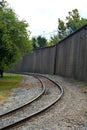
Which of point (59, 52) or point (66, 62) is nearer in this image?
point (66, 62)

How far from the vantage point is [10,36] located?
27172mm

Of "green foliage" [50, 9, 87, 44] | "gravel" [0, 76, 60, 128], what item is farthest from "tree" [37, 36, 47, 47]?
"gravel" [0, 76, 60, 128]

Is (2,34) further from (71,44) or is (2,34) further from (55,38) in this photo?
(55,38)

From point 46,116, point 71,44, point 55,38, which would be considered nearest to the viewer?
point 46,116

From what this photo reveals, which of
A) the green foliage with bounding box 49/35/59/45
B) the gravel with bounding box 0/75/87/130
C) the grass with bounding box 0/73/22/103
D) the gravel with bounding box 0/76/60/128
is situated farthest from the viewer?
the green foliage with bounding box 49/35/59/45

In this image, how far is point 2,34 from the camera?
2564cm

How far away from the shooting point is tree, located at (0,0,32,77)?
25.7m

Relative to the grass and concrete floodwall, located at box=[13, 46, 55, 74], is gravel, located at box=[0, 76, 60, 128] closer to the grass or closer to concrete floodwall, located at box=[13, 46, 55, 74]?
the grass

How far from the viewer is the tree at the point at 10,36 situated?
84.4ft

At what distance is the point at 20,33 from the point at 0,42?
3.96m

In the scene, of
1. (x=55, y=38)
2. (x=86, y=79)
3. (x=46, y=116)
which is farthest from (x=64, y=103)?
(x=55, y=38)

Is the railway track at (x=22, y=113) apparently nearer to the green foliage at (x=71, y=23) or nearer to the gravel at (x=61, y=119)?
the gravel at (x=61, y=119)

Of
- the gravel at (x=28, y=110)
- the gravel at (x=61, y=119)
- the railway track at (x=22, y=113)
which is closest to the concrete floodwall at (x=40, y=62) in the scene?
the gravel at (x=28, y=110)

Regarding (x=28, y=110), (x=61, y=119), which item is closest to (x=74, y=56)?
(x=28, y=110)
